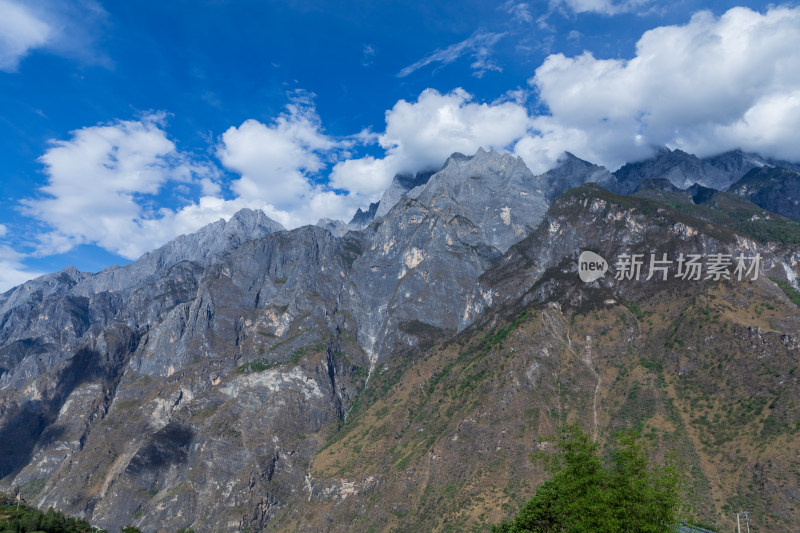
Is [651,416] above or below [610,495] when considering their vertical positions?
above

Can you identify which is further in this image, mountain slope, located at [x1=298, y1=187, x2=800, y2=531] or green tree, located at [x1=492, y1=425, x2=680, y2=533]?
mountain slope, located at [x1=298, y1=187, x2=800, y2=531]

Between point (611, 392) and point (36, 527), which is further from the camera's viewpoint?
point (611, 392)

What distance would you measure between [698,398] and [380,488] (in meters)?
112

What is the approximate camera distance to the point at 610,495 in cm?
4609

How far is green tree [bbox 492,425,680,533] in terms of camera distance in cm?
4469

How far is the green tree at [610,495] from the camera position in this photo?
44688 millimetres

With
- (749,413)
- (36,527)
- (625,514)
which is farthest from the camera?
(749,413)

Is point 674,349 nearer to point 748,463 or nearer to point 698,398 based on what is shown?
point 698,398

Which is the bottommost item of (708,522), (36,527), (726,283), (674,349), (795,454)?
(36,527)

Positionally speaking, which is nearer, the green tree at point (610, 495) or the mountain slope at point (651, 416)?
the green tree at point (610, 495)

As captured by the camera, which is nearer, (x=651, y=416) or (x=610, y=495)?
(x=610, y=495)

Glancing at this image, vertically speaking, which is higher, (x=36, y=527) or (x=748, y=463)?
(x=748, y=463)

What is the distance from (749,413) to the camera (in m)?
143

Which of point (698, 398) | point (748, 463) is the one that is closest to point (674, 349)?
point (698, 398)
